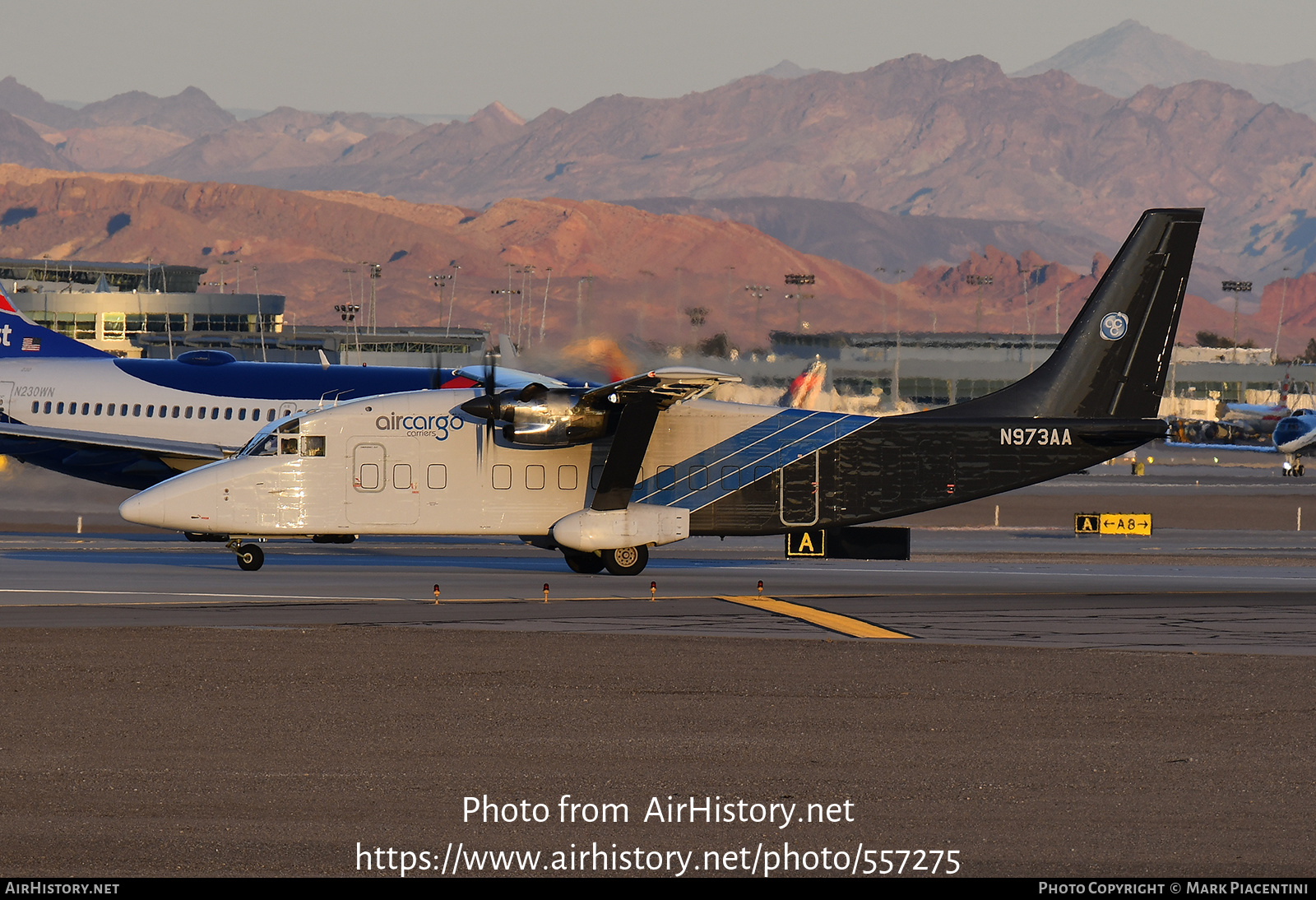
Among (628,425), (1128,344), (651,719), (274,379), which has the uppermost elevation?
(1128,344)

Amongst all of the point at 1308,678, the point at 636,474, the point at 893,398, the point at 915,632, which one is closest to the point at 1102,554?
the point at 636,474

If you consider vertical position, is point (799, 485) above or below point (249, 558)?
above

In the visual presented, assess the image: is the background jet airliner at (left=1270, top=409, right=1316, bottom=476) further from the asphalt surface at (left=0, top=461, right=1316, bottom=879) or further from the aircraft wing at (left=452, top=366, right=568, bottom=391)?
the asphalt surface at (left=0, top=461, right=1316, bottom=879)

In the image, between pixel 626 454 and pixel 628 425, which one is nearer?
pixel 628 425

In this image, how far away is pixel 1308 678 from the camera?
18.7 metres

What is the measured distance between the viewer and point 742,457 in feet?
102

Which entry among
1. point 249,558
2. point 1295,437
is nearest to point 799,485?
point 249,558

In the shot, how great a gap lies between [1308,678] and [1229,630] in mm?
4693

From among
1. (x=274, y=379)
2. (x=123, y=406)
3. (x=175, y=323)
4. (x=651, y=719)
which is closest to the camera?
(x=651, y=719)

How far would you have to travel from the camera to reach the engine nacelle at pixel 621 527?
30531 millimetres

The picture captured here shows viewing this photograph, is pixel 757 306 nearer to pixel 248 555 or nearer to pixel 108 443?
pixel 108 443

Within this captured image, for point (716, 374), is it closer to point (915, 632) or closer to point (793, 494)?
point (793, 494)

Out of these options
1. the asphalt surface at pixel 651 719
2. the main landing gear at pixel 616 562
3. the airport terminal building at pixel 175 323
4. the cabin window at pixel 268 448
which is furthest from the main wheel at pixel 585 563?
the airport terminal building at pixel 175 323

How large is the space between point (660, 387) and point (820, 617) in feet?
22.7
